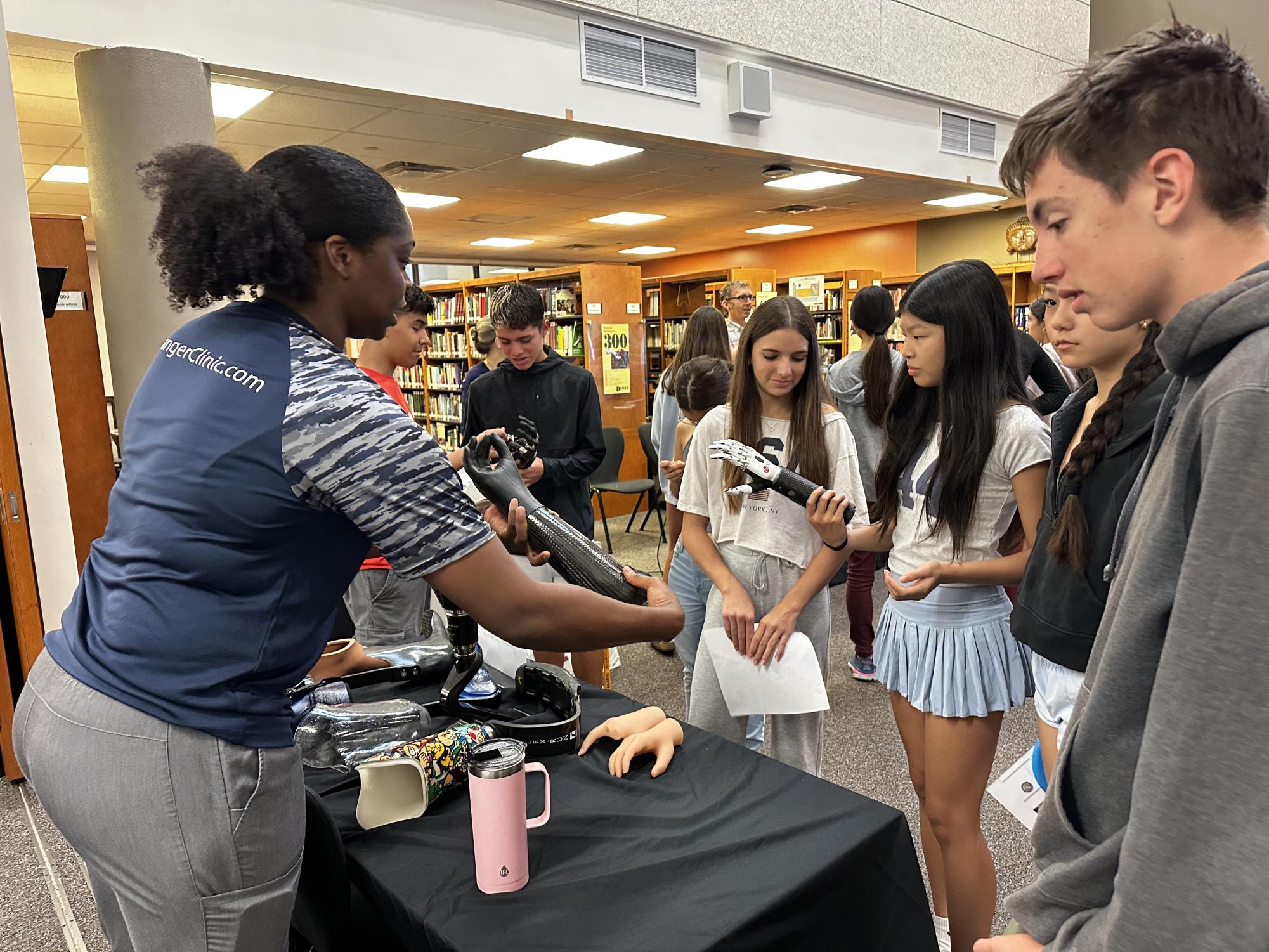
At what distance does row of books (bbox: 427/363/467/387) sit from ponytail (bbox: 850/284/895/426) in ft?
14.6

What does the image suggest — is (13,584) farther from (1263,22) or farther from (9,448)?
(1263,22)

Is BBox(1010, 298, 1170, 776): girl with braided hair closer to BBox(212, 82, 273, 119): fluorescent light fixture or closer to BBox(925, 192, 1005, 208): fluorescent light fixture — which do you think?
BBox(212, 82, 273, 119): fluorescent light fixture

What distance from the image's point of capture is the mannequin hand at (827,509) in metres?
1.73

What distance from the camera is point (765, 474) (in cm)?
176

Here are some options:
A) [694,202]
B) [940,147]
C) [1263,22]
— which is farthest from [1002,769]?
[1263,22]

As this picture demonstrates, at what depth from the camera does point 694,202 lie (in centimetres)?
801

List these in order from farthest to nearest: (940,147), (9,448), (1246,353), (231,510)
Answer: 1. (940,147)
2. (9,448)
3. (231,510)
4. (1246,353)

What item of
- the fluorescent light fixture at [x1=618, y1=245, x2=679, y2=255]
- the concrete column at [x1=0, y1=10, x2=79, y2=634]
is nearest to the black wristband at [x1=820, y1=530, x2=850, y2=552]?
the concrete column at [x1=0, y1=10, x2=79, y2=634]

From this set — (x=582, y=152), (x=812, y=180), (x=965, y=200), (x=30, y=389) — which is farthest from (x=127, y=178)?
(x=965, y=200)

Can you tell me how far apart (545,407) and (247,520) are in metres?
2.40

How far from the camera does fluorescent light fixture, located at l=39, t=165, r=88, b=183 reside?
5.62 metres

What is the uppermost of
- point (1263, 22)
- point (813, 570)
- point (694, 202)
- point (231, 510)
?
point (1263, 22)

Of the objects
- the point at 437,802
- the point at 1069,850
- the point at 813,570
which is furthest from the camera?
the point at 813,570

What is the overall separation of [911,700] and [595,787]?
0.74 metres
